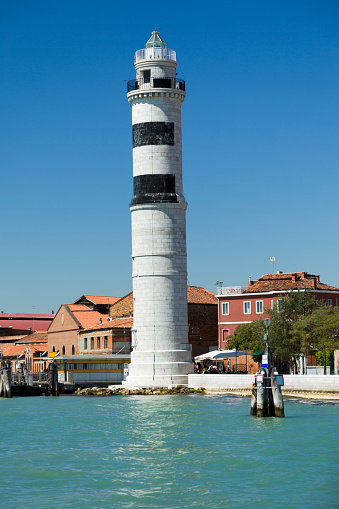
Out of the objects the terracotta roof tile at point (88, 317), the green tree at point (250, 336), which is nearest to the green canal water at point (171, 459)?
the green tree at point (250, 336)

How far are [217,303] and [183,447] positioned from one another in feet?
127

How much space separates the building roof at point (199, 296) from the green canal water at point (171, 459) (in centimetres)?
2696

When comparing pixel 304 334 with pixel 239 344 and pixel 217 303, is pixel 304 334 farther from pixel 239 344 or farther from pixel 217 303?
pixel 217 303

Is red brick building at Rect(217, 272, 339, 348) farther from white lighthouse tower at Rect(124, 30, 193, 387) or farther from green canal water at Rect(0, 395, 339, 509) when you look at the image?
green canal water at Rect(0, 395, 339, 509)

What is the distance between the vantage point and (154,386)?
4297 centimetres

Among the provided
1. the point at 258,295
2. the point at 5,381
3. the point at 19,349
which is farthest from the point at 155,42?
the point at 19,349

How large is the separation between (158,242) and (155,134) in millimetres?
5639

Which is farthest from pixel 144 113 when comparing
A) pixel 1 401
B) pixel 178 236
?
pixel 1 401

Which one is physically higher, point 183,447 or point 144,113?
point 144,113

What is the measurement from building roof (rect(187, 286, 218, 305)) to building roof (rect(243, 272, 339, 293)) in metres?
5.28

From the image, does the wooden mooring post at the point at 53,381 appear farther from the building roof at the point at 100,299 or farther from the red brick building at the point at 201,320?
the building roof at the point at 100,299

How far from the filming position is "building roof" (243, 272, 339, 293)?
5503 centimetres

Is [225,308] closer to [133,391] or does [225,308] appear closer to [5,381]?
[133,391]

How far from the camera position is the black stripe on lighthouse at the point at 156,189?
143ft
